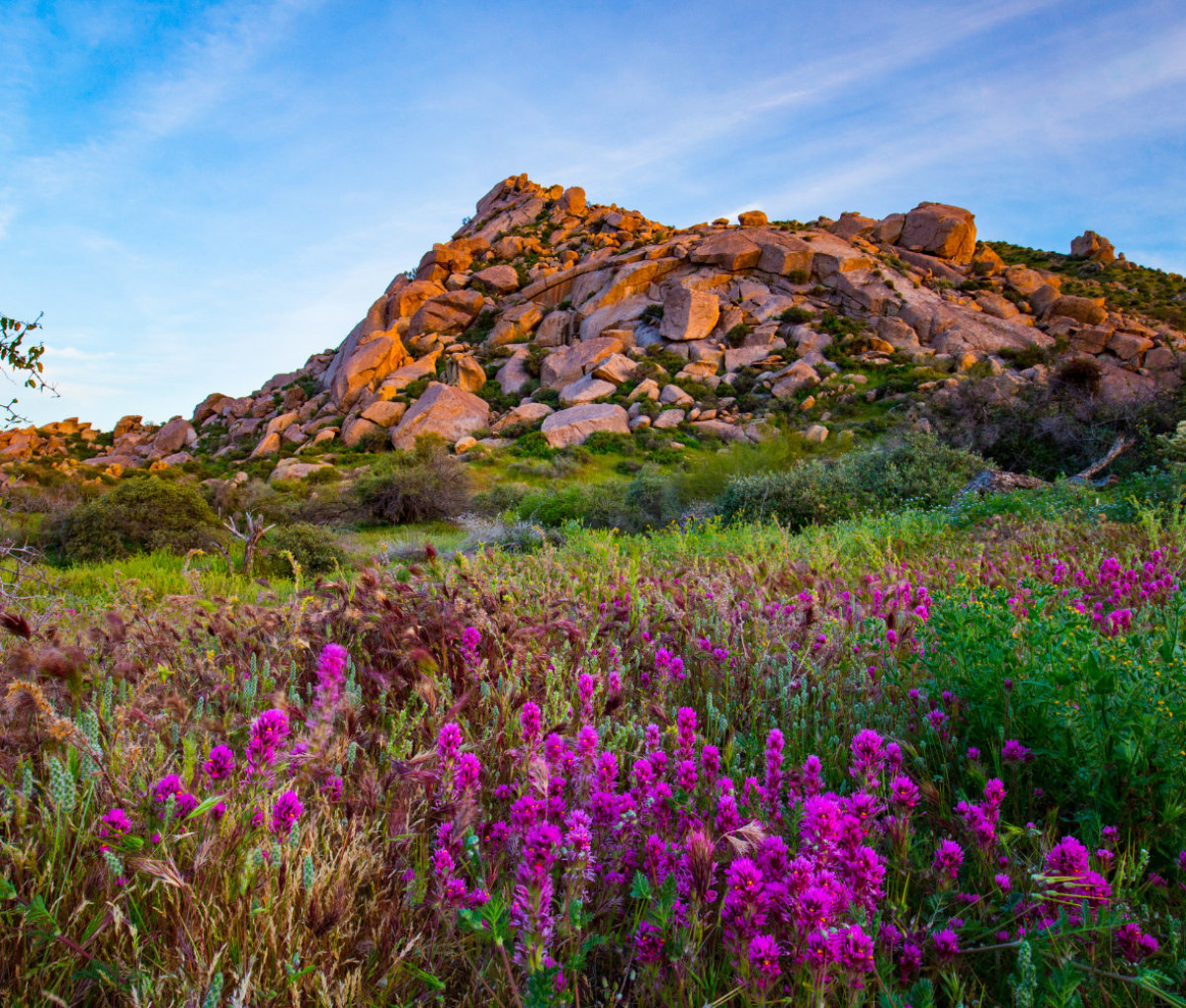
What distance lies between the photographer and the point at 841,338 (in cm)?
3925

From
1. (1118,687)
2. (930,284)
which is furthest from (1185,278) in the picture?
(1118,687)

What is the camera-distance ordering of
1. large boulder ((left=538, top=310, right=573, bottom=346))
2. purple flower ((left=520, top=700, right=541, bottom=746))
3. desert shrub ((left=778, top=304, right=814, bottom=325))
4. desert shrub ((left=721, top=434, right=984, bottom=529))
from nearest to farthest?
purple flower ((left=520, top=700, right=541, bottom=746)) < desert shrub ((left=721, top=434, right=984, bottom=529)) < desert shrub ((left=778, top=304, right=814, bottom=325)) < large boulder ((left=538, top=310, right=573, bottom=346))

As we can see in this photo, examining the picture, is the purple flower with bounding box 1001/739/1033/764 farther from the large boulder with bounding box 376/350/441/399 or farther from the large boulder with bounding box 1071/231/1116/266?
the large boulder with bounding box 1071/231/1116/266

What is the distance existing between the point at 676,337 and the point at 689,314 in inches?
66.9

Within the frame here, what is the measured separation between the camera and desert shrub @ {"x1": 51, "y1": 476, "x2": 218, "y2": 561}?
1066 centimetres

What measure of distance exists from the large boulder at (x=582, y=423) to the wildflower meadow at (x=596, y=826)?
90.3 feet

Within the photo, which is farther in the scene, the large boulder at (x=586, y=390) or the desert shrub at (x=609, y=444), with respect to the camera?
the large boulder at (x=586, y=390)

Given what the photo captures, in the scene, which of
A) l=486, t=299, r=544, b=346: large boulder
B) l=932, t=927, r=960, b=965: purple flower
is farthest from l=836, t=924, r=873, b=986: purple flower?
l=486, t=299, r=544, b=346: large boulder

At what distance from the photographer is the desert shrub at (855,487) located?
11.0 metres

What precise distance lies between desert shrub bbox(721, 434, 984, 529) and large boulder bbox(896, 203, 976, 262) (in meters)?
49.0

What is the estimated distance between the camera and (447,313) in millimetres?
50344

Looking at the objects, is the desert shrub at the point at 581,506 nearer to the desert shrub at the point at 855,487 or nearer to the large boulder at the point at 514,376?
the desert shrub at the point at 855,487

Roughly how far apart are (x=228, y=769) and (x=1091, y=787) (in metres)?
2.06

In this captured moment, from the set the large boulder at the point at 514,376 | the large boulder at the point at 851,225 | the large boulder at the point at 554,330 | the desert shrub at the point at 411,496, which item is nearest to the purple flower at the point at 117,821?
the desert shrub at the point at 411,496
